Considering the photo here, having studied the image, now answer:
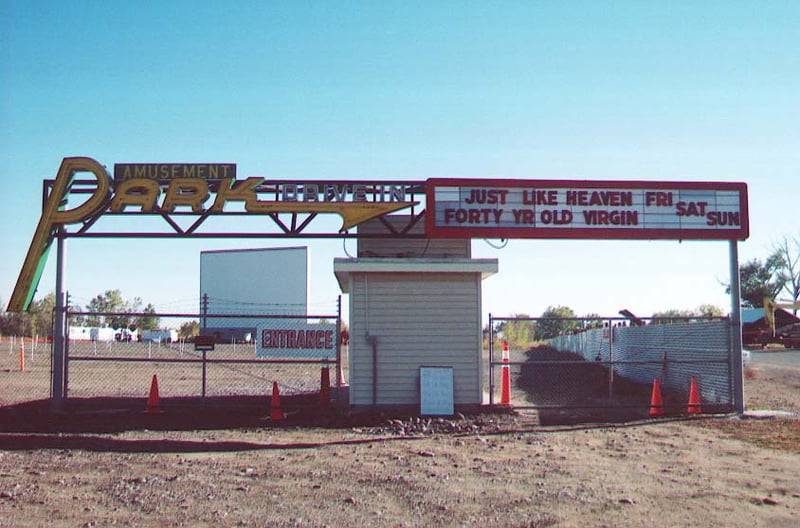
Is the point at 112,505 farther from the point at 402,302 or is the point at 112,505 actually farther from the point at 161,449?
the point at 402,302

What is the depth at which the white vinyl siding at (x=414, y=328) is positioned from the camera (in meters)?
14.5

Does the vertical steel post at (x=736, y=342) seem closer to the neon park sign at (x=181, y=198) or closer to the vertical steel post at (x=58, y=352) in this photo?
the neon park sign at (x=181, y=198)

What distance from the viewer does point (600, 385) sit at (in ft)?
71.6

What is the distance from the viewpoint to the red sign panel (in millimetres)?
14727

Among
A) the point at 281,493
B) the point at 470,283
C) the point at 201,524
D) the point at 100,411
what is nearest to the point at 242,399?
the point at 100,411

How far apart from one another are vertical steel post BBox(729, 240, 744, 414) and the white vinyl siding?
478 centimetres

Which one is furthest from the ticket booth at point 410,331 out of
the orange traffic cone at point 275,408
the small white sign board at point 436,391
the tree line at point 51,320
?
the tree line at point 51,320

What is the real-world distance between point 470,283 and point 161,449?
6.43 metres

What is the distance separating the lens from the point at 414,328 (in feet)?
47.9

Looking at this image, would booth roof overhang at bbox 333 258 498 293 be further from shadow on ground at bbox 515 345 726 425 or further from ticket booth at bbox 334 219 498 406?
shadow on ground at bbox 515 345 726 425

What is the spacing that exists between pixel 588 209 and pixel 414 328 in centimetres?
408

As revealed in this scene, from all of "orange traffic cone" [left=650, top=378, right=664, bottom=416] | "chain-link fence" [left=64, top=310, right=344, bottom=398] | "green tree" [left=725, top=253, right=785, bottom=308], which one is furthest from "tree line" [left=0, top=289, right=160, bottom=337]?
"green tree" [left=725, top=253, right=785, bottom=308]

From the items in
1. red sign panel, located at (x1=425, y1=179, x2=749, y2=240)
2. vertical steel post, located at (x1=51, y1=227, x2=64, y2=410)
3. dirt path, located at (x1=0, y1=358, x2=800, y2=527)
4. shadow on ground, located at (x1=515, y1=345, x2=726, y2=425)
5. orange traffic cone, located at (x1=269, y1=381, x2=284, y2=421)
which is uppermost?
red sign panel, located at (x1=425, y1=179, x2=749, y2=240)

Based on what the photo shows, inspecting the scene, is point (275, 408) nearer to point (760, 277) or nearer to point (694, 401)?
point (694, 401)
